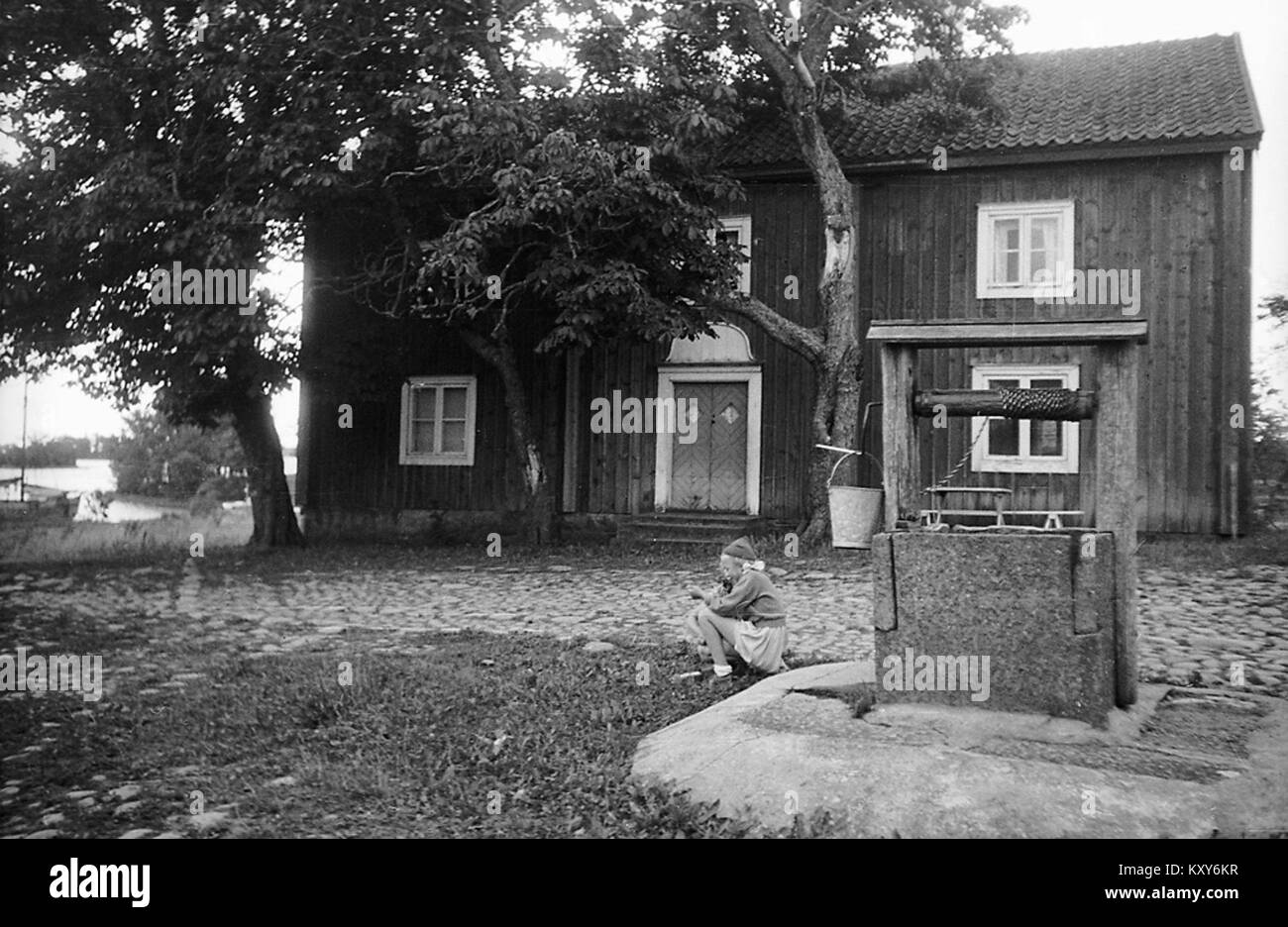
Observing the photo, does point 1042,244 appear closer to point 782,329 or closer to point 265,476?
point 782,329

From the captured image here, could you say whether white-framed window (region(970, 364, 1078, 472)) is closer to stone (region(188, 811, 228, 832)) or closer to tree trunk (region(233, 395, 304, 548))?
tree trunk (region(233, 395, 304, 548))

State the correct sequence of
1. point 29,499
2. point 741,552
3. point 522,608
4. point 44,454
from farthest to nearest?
point 522,608 → point 29,499 → point 44,454 → point 741,552

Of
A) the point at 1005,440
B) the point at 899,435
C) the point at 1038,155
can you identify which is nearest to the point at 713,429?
the point at 1005,440

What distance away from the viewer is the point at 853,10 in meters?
16.2

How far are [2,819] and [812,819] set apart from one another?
3720mm

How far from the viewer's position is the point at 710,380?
19.4m

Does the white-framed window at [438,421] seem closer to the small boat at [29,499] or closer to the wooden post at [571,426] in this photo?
the wooden post at [571,426]

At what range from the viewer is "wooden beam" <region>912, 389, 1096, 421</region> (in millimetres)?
6367

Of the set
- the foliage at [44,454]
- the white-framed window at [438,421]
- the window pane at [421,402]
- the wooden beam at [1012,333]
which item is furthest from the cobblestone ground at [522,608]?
the window pane at [421,402]

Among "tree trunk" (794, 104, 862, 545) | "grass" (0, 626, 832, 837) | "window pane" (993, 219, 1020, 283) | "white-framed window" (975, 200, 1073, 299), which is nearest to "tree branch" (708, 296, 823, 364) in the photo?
"tree trunk" (794, 104, 862, 545)

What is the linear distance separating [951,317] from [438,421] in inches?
377

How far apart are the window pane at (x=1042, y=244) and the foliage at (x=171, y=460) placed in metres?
14.4

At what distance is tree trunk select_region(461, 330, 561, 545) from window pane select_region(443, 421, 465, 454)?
2.26 meters
